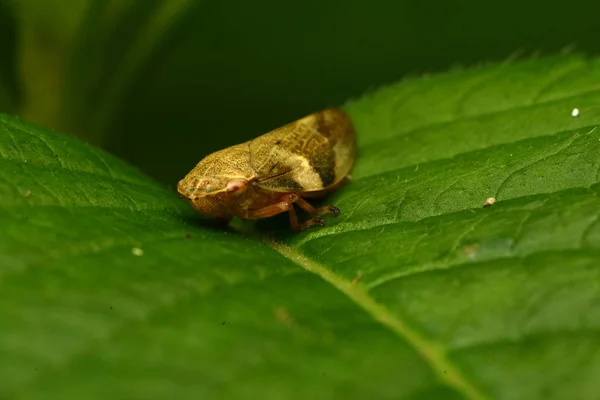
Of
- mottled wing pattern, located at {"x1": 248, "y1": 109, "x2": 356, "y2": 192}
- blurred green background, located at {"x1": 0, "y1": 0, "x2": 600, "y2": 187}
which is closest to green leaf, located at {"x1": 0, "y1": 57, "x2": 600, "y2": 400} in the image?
mottled wing pattern, located at {"x1": 248, "y1": 109, "x2": 356, "y2": 192}

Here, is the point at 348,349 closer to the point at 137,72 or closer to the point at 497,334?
the point at 497,334

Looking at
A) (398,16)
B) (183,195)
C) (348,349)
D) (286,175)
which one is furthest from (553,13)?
(348,349)

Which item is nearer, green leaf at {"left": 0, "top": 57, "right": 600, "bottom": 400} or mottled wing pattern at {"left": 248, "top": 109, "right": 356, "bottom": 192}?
green leaf at {"left": 0, "top": 57, "right": 600, "bottom": 400}

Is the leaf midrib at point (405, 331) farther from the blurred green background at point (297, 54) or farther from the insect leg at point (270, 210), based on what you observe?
the blurred green background at point (297, 54)

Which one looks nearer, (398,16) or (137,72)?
(137,72)

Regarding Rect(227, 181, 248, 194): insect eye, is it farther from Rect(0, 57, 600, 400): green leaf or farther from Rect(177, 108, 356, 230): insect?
Rect(0, 57, 600, 400): green leaf

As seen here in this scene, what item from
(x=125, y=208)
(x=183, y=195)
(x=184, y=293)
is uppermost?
(x=183, y=195)

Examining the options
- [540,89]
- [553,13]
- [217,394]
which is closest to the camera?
[217,394]
